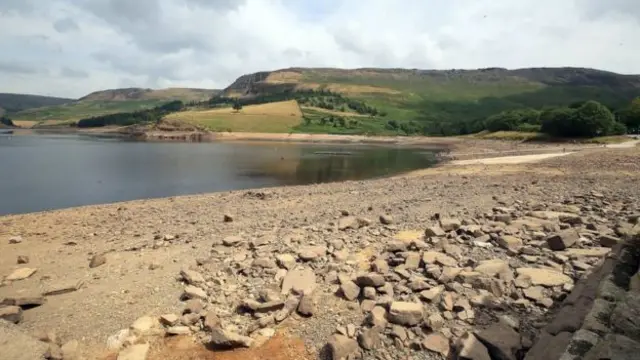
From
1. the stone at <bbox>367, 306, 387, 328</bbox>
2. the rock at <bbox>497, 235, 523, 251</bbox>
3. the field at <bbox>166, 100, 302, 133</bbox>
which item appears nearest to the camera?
the stone at <bbox>367, 306, 387, 328</bbox>

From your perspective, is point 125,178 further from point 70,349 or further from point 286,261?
point 70,349

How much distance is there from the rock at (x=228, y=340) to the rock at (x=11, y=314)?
4.82 m

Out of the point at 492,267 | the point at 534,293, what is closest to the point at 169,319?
the point at 492,267

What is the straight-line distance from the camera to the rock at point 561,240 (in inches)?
401

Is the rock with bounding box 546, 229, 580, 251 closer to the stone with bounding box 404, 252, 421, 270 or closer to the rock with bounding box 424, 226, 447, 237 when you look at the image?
the rock with bounding box 424, 226, 447, 237

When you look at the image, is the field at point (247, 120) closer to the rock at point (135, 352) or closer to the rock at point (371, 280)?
the rock at point (371, 280)

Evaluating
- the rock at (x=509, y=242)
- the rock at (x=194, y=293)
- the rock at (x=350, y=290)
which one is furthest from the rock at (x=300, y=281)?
the rock at (x=509, y=242)

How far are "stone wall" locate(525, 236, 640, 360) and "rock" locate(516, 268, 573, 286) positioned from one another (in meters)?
0.42

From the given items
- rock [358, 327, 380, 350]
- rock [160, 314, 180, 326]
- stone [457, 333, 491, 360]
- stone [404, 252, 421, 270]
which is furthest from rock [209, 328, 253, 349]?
stone [404, 252, 421, 270]

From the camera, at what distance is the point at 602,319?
211 inches

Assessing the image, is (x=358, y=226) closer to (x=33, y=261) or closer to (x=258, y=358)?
(x=258, y=358)

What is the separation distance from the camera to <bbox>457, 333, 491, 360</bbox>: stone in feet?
21.1

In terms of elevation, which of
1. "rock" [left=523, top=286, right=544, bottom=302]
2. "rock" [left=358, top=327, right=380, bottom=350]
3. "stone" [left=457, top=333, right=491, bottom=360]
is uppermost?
"rock" [left=523, top=286, right=544, bottom=302]

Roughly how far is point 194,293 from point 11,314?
394cm
